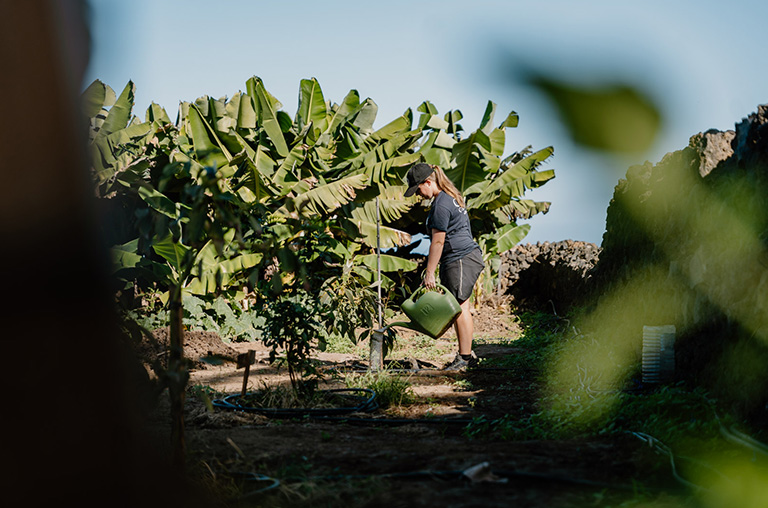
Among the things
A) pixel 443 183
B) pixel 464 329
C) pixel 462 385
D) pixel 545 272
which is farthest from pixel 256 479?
pixel 545 272

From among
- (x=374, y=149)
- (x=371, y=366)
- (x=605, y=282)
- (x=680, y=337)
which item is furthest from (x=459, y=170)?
(x=680, y=337)

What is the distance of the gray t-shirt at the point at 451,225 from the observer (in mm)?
6168

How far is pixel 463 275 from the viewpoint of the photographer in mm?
6219

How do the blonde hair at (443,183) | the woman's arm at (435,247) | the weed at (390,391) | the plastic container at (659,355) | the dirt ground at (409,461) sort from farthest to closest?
the blonde hair at (443,183), the woman's arm at (435,247), the weed at (390,391), the plastic container at (659,355), the dirt ground at (409,461)

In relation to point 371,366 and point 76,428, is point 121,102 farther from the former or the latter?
point 76,428

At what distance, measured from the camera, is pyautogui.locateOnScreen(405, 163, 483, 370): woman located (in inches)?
243

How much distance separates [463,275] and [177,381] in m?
4.26

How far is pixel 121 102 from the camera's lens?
356 inches

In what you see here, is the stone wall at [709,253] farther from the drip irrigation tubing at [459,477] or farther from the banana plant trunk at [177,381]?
the banana plant trunk at [177,381]

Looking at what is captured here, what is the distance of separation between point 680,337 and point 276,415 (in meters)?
2.65

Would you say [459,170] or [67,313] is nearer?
[67,313]

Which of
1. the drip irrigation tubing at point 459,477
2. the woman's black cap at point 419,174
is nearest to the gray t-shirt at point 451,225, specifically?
the woman's black cap at point 419,174

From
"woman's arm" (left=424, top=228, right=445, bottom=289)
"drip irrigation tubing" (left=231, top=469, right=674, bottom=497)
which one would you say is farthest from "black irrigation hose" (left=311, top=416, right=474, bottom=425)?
"woman's arm" (left=424, top=228, right=445, bottom=289)

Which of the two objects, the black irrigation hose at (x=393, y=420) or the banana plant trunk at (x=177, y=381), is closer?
the banana plant trunk at (x=177, y=381)
